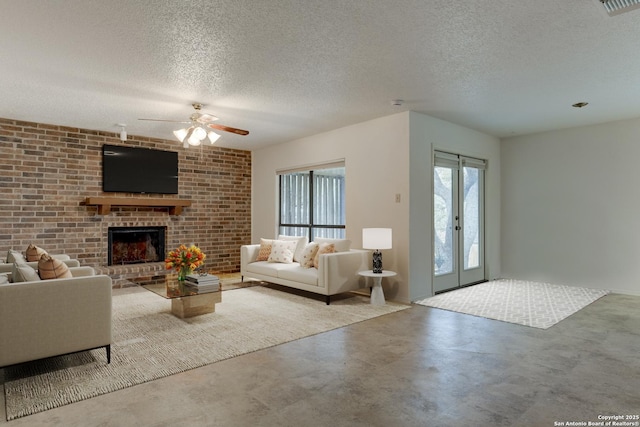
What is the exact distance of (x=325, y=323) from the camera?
13.1 ft

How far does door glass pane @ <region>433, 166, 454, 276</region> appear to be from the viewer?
5.47 metres

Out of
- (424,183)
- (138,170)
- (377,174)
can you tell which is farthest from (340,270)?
(138,170)

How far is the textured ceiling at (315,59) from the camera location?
2520 millimetres

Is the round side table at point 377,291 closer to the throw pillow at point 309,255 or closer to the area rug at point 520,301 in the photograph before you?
the area rug at point 520,301

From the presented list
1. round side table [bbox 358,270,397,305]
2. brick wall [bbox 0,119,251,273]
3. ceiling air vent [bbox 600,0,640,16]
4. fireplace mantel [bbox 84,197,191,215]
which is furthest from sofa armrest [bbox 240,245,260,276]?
ceiling air vent [bbox 600,0,640,16]

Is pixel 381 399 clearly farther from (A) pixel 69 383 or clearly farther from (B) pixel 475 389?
(A) pixel 69 383

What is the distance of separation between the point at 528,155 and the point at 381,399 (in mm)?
5536

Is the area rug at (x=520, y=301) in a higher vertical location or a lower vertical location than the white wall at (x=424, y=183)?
lower

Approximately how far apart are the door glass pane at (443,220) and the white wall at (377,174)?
652 millimetres

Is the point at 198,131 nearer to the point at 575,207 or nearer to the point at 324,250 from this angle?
the point at 324,250

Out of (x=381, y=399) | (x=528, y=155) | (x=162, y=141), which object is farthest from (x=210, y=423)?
(x=528, y=155)

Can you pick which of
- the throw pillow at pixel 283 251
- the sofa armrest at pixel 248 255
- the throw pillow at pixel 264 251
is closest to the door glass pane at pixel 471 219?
the throw pillow at pixel 283 251

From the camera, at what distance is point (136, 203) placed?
6152 millimetres

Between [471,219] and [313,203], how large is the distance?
2632mm
